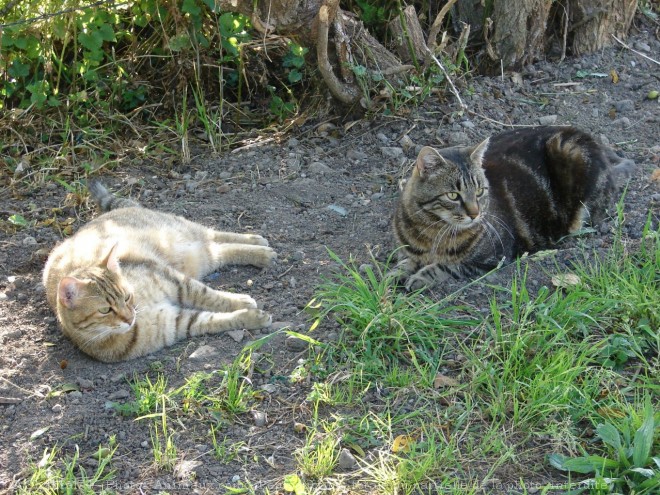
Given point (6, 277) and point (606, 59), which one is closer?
point (6, 277)

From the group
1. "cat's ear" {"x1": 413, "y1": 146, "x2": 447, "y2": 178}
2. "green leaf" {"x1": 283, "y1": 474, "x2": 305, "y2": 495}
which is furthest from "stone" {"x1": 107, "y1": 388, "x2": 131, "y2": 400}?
"cat's ear" {"x1": 413, "y1": 146, "x2": 447, "y2": 178}

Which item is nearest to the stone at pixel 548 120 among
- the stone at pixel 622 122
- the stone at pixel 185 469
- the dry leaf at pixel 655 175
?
the stone at pixel 622 122

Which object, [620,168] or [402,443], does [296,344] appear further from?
[620,168]

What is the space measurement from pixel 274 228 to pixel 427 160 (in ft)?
4.09

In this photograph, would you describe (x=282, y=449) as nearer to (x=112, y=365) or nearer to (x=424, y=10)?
(x=112, y=365)

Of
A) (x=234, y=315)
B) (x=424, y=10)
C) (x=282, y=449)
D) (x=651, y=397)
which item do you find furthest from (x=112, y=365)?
(x=424, y=10)

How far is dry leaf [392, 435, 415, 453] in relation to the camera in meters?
3.65

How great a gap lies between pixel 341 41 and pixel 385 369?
10.2 feet

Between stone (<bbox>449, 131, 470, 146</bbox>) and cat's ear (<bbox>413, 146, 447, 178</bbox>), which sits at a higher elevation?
cat's ear (<bbox>413, 146, 447, 178</bbox>)

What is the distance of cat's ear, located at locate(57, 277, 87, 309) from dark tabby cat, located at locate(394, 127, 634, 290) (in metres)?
1.88

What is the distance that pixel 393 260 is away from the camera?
17.5ft

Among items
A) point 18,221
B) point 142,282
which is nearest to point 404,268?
point 142,282

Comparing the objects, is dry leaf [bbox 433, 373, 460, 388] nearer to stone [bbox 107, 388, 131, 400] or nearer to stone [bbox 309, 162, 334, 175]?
stone [bbox 107, 388, 131, 400]

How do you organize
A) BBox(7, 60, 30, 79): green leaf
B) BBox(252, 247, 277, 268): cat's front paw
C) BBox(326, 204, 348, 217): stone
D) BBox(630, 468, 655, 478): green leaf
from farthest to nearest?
BBox(7, 60, 30, 79): green leaf
BBox(326, 204, 348, 217): stone
BBox(252, 247, 277, 268): cat's front paw
BBox(630, 468, 655, 478): green leaf
